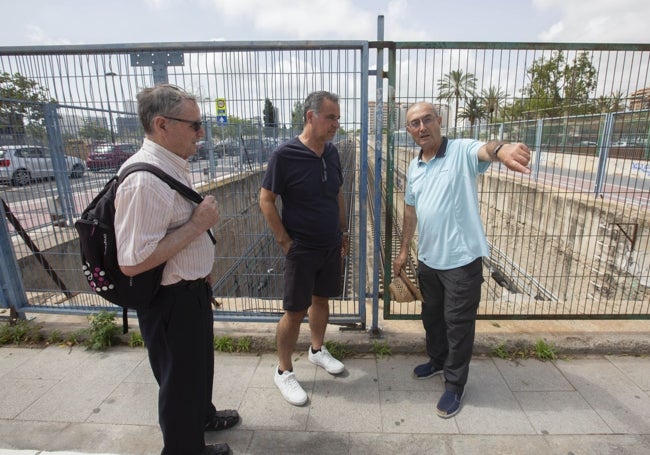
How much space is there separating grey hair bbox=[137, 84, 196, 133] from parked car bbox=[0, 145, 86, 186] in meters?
2.25

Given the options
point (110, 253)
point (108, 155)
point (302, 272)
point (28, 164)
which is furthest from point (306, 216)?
point (28, 164)

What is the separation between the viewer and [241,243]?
3371mm

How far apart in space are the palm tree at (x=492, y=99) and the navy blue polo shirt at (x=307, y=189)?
1.31 meters

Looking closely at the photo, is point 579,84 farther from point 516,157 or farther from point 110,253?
point 110,253

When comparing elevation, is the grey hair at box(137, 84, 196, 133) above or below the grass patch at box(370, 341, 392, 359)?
above

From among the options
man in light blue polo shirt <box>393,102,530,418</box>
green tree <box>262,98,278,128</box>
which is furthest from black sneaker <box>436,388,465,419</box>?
green tree <box>262,98,278,128</box>

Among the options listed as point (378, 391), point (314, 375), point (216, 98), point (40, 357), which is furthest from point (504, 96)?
point (40, 357)

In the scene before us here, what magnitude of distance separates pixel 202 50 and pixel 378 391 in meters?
2.98

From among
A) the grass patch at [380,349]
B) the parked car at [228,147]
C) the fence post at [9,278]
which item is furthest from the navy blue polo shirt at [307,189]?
the fence post at [9,278]

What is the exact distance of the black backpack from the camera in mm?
1611

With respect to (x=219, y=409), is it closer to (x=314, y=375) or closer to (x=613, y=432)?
(x=314, y=375)

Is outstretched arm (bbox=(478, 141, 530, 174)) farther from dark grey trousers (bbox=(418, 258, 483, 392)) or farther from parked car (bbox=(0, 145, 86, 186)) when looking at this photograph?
parked car (bbox=(0, 145, 86, 186))

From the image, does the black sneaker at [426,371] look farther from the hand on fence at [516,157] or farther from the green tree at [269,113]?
the green tree at [269,113]

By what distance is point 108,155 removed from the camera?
3.30m
